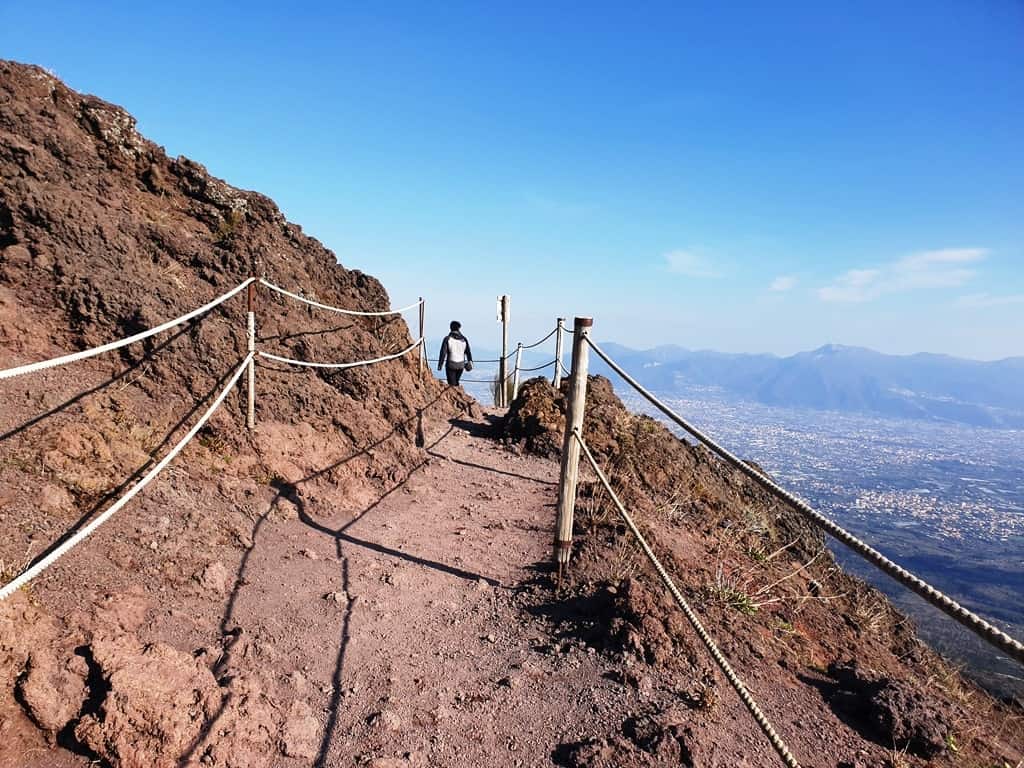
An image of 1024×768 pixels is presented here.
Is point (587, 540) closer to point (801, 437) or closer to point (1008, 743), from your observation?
point (1008, 743)

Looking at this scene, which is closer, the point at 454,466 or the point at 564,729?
the point at 564,729

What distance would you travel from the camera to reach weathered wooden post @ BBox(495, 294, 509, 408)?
37.8 ft

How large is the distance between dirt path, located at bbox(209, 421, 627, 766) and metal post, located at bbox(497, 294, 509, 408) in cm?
684

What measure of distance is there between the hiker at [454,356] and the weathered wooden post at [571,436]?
229 inches

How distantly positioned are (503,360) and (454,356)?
2.32 metres

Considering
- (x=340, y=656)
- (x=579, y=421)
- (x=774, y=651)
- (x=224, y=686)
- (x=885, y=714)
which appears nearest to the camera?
(x=224, y=686)

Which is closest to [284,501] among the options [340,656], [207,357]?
[207,357]

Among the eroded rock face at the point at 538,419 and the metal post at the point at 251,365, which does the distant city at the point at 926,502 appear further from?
the metal post at the point at 251,365

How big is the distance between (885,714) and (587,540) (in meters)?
2.17

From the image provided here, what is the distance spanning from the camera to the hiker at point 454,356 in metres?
9.59

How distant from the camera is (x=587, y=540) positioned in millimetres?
4395

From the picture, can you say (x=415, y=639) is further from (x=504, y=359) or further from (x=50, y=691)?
(x=504, y=359)

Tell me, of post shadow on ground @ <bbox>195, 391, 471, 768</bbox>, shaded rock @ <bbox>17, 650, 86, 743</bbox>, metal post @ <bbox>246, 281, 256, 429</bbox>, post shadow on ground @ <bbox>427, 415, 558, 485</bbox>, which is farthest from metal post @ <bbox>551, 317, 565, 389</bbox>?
shaded rock @ <bbox>17, 650, 86, 743</bbox>

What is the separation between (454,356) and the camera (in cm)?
966
